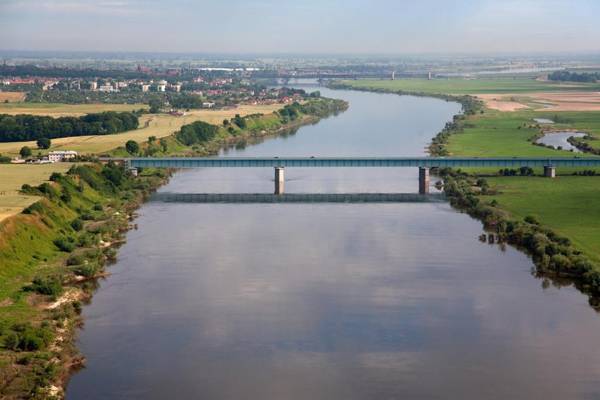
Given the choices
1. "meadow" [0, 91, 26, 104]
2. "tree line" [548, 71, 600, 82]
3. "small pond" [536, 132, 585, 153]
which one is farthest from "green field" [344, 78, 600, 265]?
"tree line" [548, 71, 600, 82]

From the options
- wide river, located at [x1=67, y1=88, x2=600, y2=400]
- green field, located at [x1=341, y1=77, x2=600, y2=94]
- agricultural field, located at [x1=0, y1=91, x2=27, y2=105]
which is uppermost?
agricultural field, located at [x1=0, y1=91, x2=27, y2=105]

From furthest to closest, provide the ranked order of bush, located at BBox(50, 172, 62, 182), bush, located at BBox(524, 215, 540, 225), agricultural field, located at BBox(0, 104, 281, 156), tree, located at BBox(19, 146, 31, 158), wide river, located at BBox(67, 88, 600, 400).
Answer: agricultural field, located at BBox(0, 104, 281, 156)
tree, located at BBox(19, 146, 31, 158)
bush, located at BBox(50, 172, 62, 182)
bush, located at BBox(524, 215, 540, 225)
wide river, located at BBox(67, 88, 600, 400)

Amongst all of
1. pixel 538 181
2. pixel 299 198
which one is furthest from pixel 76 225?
pixel 538 181

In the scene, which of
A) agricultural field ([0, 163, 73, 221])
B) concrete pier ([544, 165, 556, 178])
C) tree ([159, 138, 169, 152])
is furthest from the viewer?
tree ([159, 138, 169, 152])

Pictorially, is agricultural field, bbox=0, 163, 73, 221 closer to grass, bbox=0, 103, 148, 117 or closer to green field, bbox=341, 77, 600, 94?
grass, bbox=0, 103, 148, 117

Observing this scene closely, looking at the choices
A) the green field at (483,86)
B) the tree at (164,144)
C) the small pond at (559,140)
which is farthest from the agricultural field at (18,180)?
the green field at (483,86)

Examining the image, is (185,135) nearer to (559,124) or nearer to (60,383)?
(559,124)

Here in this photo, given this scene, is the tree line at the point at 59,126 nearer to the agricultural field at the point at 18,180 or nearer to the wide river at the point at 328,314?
the agricultural field at the point at 18,180
